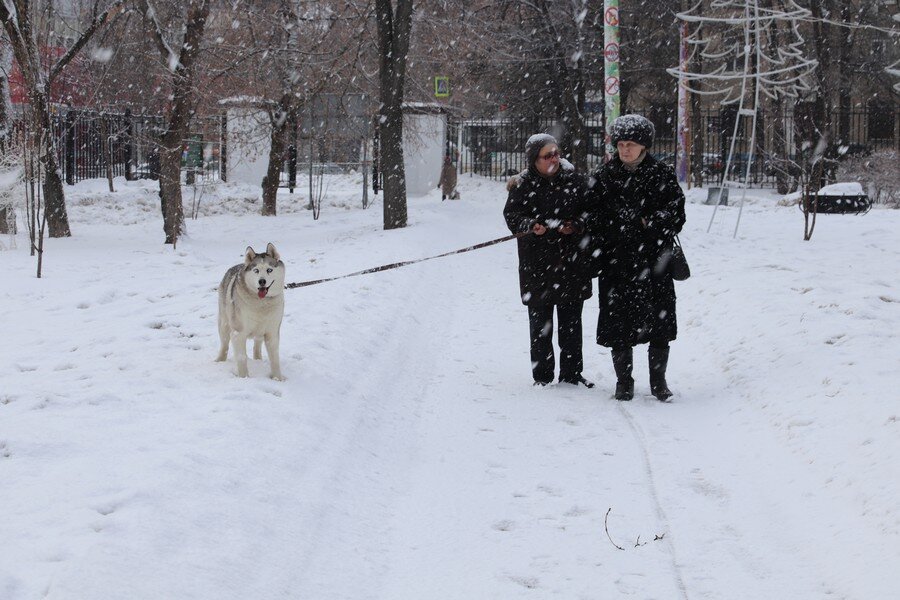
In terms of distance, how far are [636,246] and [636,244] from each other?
15mm

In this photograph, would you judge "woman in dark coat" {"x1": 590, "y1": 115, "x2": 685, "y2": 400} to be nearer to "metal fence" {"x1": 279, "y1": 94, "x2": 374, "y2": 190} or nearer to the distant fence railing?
"metal fence" {"x1": 279, "y1": 94, "x2": 374, "y2": 190}

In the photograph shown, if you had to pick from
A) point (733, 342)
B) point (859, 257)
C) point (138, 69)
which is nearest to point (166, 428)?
point (733, 342)

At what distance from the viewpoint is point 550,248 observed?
23.1 feet

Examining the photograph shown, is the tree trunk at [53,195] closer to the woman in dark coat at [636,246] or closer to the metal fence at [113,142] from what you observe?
the metal fence at [113,142]

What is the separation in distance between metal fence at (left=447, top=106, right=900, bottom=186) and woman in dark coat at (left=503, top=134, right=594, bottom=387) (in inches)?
923

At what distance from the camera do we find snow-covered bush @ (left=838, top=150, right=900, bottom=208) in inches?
969

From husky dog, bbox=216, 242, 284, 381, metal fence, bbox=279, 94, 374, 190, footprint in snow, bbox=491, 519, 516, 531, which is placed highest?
metal fence, bbox=279, 94, 374, 190

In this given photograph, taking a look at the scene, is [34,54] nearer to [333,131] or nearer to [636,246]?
[636,246]

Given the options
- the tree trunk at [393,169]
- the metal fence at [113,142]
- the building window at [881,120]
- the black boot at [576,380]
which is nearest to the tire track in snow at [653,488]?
the black boot at [576,380]

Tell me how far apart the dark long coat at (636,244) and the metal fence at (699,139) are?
77.0 ft

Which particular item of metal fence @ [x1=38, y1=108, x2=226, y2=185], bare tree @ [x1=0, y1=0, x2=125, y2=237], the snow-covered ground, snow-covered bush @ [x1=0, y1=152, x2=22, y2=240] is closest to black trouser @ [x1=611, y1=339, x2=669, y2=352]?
the snow-covered ground

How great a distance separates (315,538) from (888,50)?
40.1 meters

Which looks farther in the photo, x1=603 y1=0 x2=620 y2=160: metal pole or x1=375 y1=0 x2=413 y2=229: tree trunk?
x1=375 y1=0 x2=413 y2=229: tree trunk

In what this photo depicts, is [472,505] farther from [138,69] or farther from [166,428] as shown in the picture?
[138,69]
